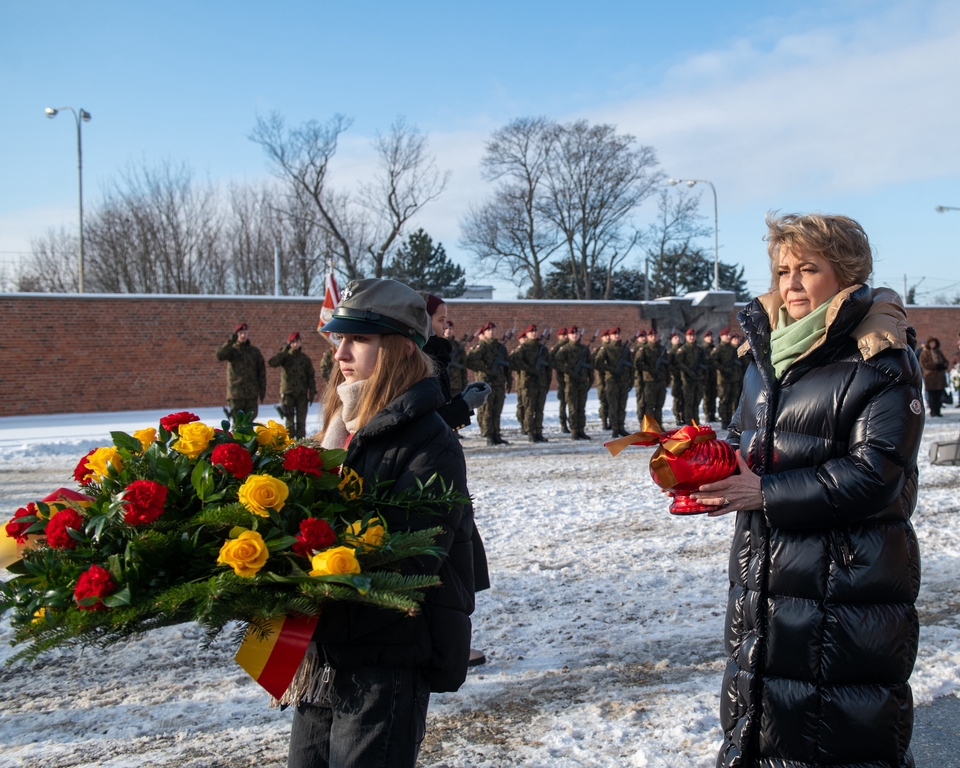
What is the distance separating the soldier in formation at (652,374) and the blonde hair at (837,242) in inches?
535

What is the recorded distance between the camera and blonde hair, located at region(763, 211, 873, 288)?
7.33ft

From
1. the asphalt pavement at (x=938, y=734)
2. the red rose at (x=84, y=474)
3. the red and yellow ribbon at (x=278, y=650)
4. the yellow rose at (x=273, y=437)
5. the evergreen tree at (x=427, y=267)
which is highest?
the evergreen tree at (x=427, y=267)

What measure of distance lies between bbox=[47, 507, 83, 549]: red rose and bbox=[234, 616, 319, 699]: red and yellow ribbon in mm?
418

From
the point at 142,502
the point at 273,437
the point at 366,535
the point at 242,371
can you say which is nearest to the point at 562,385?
the point at 242,371

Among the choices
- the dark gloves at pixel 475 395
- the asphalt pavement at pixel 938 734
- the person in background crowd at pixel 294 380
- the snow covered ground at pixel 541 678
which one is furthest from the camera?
the person in background crowd at pixel 294 380

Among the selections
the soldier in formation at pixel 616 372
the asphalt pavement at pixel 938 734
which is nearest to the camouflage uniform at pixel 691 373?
the soldier in formation at pixel 616 372

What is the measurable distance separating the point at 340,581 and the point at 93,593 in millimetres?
463

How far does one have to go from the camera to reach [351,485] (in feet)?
6.14

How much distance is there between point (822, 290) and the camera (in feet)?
7.42

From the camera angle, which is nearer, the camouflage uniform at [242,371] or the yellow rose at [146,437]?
the yellow rose at [146,437]

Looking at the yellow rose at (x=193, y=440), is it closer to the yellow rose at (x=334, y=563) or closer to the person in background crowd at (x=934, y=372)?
the yellow rose at (x=334, y=563)

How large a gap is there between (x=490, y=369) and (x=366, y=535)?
1272 centimetres

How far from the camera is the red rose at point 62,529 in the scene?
163 cm

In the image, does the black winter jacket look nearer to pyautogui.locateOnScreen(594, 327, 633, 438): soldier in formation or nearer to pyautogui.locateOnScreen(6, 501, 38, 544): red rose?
pyautogui.locateOnScreen(6, 501, 38, 544): red rose
